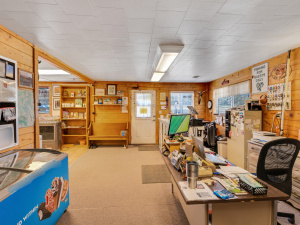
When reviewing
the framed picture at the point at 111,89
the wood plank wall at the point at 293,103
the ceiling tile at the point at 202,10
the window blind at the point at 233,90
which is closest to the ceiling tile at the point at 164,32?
the ceiling tile at the point at 202,10

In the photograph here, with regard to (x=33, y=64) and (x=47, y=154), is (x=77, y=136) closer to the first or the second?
(x=33, y=64)

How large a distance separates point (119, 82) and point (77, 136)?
2784 mm

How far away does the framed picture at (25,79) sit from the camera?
249cm

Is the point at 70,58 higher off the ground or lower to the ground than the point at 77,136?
higher

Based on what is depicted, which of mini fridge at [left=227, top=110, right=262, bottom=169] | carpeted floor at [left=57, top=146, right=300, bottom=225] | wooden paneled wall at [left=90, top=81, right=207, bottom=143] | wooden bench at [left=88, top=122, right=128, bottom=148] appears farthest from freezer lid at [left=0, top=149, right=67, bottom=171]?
wooden paneled wall at [left=90, top=81, right=207, bottom=143]

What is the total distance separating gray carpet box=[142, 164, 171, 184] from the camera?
3240mm

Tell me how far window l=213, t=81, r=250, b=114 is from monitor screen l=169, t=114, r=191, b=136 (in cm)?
231

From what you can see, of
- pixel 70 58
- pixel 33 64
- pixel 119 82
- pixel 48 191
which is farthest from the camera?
pixel 119 82

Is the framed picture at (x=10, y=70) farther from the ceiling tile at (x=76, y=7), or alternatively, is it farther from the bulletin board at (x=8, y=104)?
the ceiling tile at (x=76, y=7)

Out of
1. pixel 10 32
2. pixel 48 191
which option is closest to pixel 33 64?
pixel 10 32

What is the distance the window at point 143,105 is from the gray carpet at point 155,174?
2781mm

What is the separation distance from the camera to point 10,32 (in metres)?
2.27

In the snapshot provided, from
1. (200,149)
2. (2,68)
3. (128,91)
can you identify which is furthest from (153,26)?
(128,91)

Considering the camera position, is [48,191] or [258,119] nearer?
[48,191]
